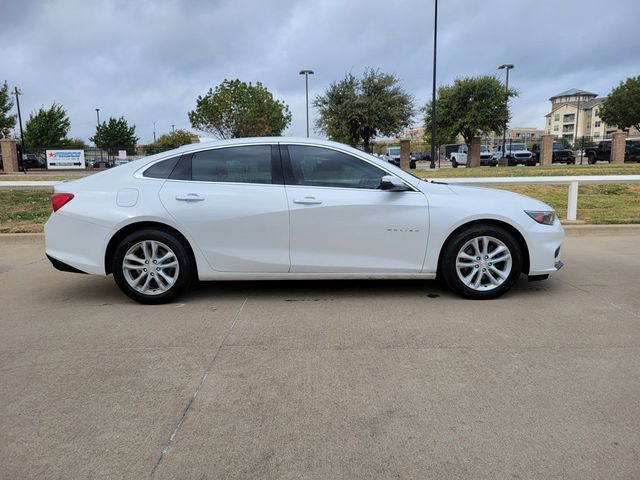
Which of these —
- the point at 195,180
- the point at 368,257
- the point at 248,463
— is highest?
the point at 195,180

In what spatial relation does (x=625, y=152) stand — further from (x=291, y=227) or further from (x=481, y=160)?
(x=291, y=227)

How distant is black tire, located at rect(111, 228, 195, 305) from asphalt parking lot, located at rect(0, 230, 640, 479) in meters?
0.14

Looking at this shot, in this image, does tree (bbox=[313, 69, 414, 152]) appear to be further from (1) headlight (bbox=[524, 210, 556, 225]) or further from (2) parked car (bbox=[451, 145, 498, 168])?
(1) headlight (bbox=[524, 210, 556, 225])

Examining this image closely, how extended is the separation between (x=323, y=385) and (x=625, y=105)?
6424 centimetres

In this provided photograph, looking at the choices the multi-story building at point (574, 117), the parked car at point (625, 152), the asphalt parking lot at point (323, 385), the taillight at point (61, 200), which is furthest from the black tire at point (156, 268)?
the multi-story building at point (574, 117)

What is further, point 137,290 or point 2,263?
point 2,263

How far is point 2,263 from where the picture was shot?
744cm

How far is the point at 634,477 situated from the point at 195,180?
4.27 metres

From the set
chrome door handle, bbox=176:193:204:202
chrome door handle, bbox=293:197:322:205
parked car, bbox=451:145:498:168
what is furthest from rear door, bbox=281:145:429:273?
parked car, bbox=451:145:498:168

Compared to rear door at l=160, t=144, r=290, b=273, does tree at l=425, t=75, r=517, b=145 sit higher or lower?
higher

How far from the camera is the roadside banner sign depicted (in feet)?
132

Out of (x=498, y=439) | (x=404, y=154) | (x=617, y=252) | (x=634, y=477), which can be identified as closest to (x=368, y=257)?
(x=498, y=439)

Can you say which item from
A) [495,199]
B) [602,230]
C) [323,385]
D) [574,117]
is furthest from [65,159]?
[574,117]

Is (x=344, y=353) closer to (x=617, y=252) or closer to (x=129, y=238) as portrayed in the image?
(x=129, y=238)
